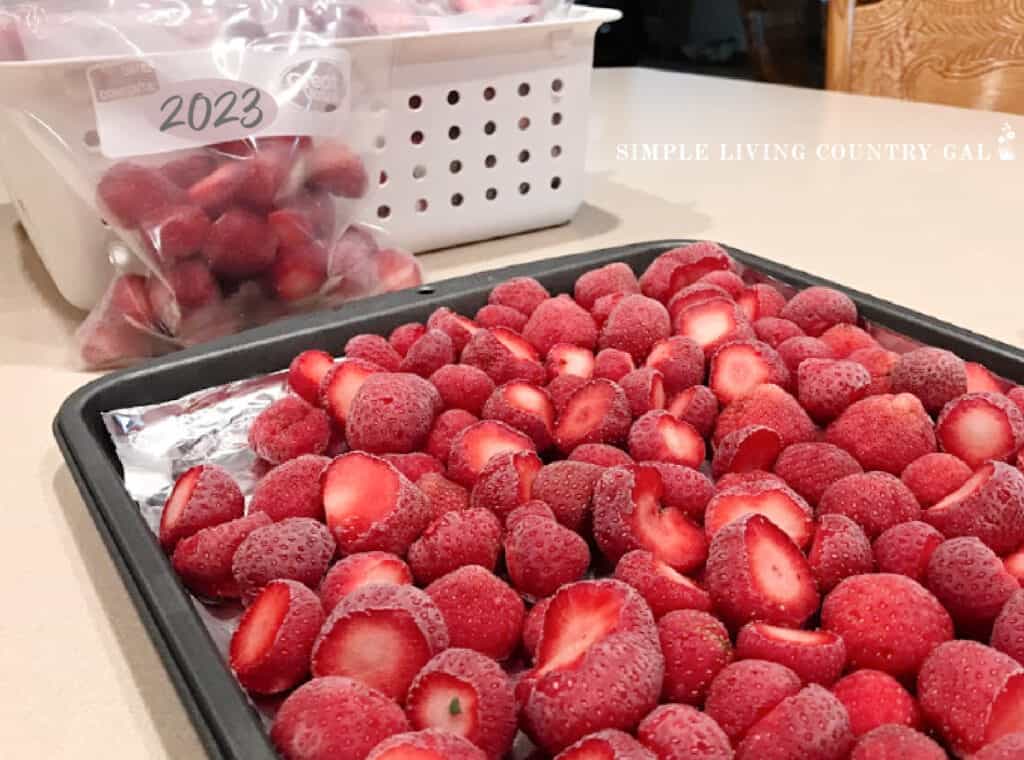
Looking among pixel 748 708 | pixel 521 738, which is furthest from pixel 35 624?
pixel 748 708

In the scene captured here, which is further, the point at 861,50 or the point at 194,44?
the point at 861,50

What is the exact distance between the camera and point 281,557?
0.61 meters

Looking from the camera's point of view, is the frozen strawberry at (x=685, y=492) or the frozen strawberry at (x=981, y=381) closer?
the frozen strawberry at (x=685, y=492)

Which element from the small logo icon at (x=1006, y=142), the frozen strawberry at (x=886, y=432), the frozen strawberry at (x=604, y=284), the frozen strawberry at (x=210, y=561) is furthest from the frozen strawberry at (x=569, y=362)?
the small logo icon at (x=1006, y=142)

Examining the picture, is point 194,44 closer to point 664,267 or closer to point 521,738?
point 664,267

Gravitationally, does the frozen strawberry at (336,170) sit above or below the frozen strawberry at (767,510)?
above

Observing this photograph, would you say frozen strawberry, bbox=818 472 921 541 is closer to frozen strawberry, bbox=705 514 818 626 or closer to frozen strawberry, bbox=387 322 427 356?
frozen strawberry, bbox=705 514 818 626

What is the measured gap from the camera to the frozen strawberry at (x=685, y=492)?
26.7 inches

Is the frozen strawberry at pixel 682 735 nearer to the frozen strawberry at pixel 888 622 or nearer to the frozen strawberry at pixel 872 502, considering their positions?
the frozen strawberry at pixel 888 622

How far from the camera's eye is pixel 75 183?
38.3 inches

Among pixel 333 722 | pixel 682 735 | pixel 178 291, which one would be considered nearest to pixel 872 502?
pixel 682 735

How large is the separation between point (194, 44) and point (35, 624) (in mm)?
A: 609

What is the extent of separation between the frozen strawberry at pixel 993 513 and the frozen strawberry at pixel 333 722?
372 millimetres

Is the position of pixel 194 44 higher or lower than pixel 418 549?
higher
